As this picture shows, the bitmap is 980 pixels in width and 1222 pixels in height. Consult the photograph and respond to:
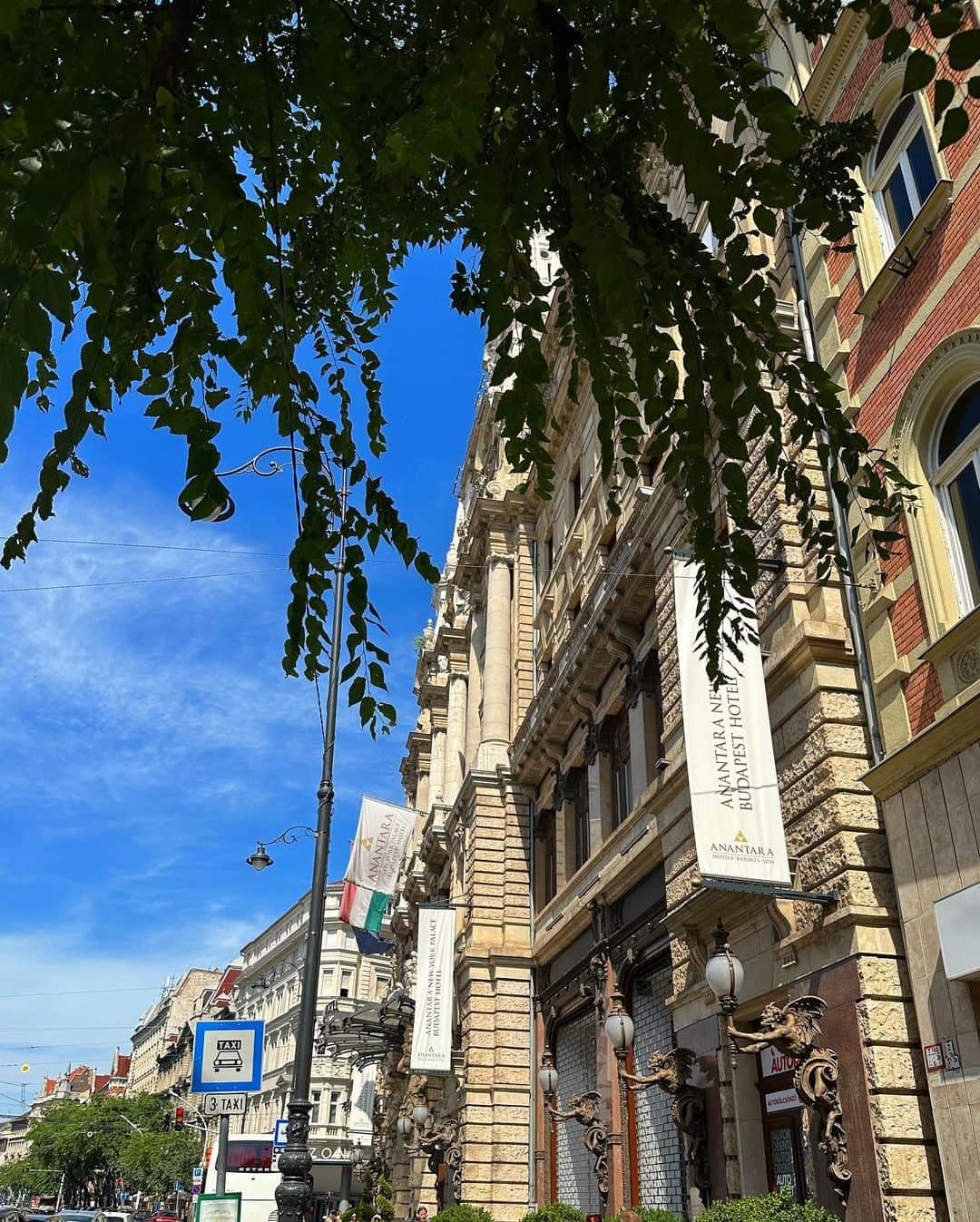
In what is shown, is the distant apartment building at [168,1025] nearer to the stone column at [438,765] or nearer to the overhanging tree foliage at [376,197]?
the stone column at [438,765]

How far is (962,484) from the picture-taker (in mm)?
10734

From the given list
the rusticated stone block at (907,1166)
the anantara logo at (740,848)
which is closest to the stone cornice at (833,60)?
the anantara logo at (740,848)

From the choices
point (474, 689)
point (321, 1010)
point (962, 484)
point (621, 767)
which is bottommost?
point (962, 484)

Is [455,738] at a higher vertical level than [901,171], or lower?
higher

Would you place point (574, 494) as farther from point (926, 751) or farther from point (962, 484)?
point (926, 751)

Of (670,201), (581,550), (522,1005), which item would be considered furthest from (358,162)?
(522,1005)

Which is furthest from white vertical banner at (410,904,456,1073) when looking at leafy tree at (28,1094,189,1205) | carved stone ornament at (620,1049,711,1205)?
leafy tree at (28,1094,189,1205)

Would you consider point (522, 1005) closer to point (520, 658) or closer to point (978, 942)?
point (520, 658)

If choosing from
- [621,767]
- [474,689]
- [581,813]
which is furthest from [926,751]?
[474,689]

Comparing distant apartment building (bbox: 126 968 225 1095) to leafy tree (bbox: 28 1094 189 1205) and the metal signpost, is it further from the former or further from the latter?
the metal signpost

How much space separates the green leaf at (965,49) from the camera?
3.62 metres

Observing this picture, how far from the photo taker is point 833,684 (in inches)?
461

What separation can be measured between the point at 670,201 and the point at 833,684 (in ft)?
43.0

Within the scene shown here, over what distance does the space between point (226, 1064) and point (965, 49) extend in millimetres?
11028
